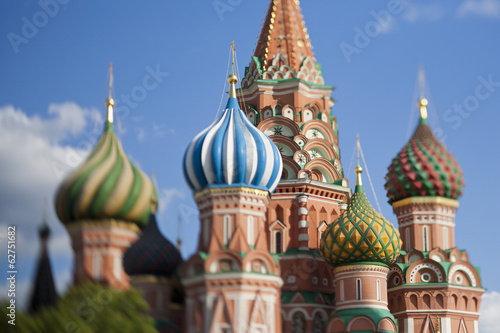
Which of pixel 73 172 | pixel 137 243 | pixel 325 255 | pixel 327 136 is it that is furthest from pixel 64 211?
pixel 327 136

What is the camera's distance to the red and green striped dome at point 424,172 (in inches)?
1289

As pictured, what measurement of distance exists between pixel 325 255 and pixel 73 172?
824 centimetres

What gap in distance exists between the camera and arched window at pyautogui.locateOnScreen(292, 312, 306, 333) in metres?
30.2

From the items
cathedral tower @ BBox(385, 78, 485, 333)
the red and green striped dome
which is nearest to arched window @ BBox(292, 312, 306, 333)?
cathedral tower @ BBox(385, 78, 485, 333)

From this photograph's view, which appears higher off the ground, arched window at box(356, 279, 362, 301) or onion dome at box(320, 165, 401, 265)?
onion dome at box(320, 165, 401, 265)

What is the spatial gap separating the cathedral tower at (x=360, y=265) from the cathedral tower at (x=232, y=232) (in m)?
2.77

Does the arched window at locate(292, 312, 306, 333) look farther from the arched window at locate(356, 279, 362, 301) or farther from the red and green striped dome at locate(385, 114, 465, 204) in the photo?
the red and green striped dome at locate(385, 114, 465, 204)

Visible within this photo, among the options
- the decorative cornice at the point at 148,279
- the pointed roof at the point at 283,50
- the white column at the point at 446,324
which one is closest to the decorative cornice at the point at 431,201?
the white column at the point at 446,324

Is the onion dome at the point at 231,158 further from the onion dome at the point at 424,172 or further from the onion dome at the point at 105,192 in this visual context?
the onion dome at the point at 424,172

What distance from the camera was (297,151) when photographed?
1278 inches

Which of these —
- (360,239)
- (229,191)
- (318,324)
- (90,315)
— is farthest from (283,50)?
(90,315)

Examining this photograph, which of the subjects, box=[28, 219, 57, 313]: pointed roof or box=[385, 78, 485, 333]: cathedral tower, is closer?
box=[28, 219, 57, 313]: pointed roof

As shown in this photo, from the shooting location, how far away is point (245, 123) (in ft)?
95.2

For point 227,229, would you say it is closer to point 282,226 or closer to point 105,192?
point 105,192
